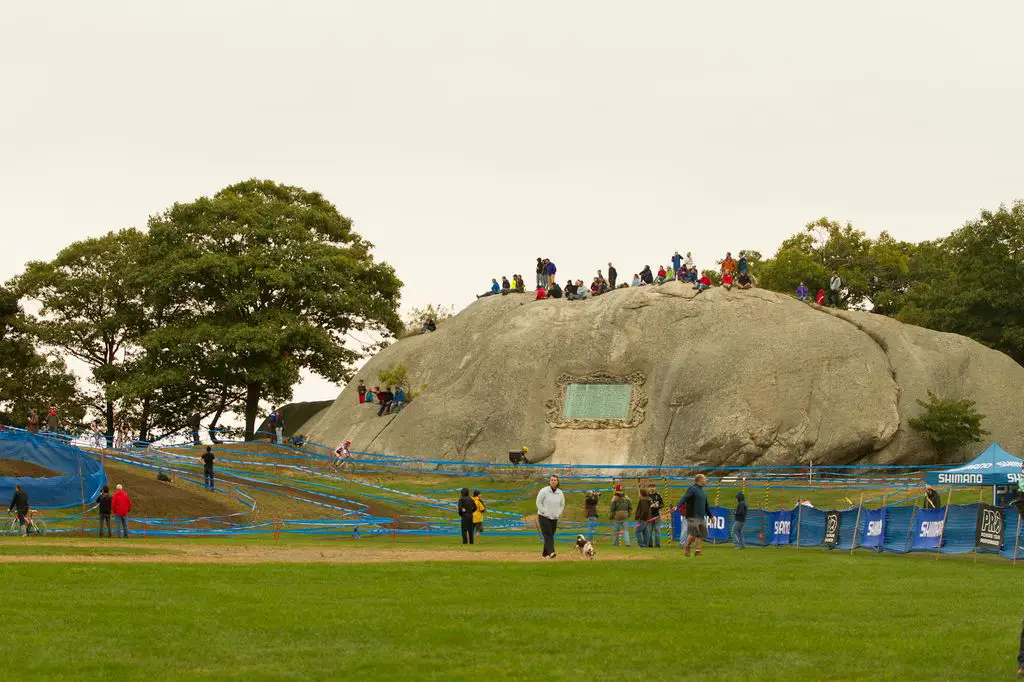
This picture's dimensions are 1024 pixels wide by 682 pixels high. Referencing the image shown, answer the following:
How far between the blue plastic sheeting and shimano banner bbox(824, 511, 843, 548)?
22652mm

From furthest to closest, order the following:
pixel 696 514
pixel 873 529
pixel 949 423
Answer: pixel 949 423
pixel 873 529
pixel 696 514

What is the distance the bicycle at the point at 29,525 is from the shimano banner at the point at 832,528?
847 inches

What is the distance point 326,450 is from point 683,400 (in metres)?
18.0

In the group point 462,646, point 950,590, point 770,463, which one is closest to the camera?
point 462,646

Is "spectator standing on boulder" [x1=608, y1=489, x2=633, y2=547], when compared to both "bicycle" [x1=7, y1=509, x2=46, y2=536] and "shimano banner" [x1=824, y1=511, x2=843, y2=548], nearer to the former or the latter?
"shimano banner" [x1=824, y1=511, x2=843, y2=548]

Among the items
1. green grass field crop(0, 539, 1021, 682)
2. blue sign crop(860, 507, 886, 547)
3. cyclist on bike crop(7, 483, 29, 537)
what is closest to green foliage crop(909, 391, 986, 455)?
blue sign crop(860, 507, 886, 547)

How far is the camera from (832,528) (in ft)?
117

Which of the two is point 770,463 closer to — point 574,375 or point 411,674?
point 574,375

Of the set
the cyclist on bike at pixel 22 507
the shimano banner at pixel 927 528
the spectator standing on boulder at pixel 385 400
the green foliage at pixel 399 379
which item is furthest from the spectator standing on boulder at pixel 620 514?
the green foliage at pixel 399 379

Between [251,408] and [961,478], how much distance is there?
4741cm

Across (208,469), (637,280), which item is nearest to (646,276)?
(637,280)

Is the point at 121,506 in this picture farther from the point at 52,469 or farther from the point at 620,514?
the point at 620,514

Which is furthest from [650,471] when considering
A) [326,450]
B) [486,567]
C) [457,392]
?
[486,567]

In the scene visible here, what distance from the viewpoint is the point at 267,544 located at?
34.8 metres
